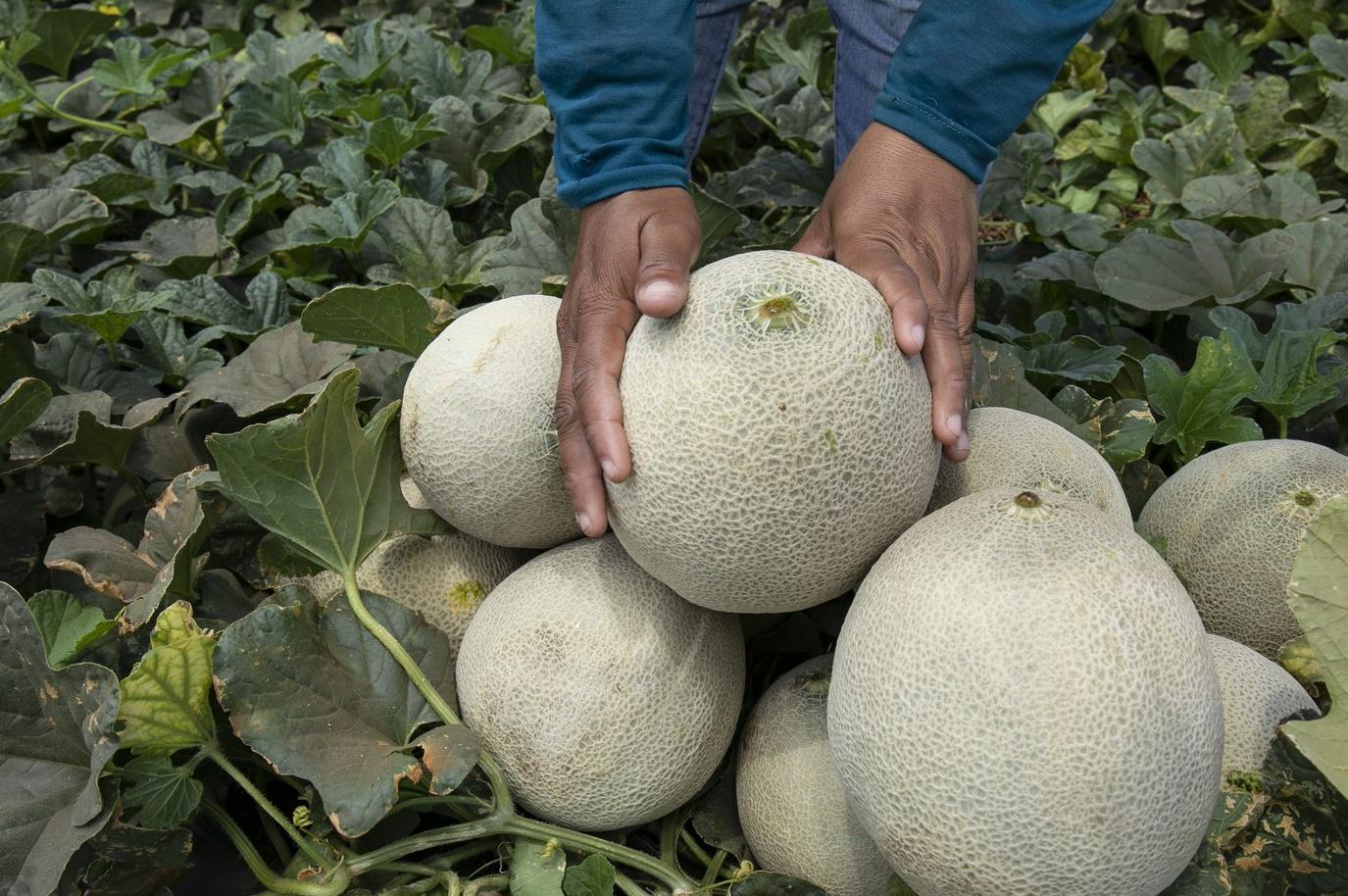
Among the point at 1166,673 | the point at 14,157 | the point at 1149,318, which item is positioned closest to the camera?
the point at 1166,673

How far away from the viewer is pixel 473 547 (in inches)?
65.5

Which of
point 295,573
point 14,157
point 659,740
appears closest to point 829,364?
point 659,740

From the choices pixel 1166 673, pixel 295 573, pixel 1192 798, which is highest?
pixel 1166 673

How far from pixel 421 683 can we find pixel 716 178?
178 centimetres

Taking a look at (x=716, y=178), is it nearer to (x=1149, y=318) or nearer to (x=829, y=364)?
(x=1149, y=318)

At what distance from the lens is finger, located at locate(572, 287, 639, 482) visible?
1248 millimetres

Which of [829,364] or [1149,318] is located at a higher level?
[829,364]

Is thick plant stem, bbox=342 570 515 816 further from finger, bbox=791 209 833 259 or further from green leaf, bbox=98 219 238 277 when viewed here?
green leaf, bbox=98 219 238 277

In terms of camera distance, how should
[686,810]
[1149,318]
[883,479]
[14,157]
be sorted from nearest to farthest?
[883,479], [686,810], [1149,318], [14,157]

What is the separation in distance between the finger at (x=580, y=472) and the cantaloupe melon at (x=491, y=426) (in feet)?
0.43

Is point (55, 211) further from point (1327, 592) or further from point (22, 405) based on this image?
point (1327, 592)

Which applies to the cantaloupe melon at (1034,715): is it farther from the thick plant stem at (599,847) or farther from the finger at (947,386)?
the thick plant stem at (599,847)

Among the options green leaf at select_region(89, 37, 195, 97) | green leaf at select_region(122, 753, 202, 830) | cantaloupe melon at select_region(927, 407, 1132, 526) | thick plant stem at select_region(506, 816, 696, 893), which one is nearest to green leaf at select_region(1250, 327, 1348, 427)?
cantaloupe melon at select_region(927, 407, 1132, 526)

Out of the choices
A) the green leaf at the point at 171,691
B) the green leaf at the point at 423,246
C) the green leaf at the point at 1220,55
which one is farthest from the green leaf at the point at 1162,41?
the green leaf at the point at 171,691
